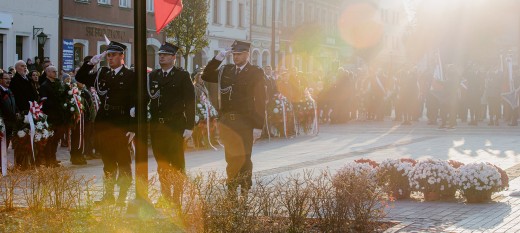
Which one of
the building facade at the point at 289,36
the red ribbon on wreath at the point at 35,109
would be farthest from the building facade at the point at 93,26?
the red ribbon on wreath at the point at 35,109

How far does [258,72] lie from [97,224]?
4.47 metres

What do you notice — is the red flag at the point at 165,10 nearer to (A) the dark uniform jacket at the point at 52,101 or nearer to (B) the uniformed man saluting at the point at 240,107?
(B) the uniformed man saluting at the point at 240,107

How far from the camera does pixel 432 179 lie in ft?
42.8

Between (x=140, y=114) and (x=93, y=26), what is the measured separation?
3363 cm

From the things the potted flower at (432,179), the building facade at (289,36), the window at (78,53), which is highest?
the building facade at (289,36)

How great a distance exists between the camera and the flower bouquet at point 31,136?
17438mm

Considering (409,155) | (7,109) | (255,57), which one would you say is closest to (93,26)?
(255,57)

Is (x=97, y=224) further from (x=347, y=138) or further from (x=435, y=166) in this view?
(x=347, y=138)

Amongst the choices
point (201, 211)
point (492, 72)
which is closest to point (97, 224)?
point (201, 211)

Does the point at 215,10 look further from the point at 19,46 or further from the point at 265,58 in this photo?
the point at 19,46

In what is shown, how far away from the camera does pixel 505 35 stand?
65875 millimetres

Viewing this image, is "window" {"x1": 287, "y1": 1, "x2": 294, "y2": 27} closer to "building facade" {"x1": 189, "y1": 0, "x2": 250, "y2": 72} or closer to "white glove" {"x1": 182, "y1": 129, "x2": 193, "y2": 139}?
"building facade" {"x1": 189, "y1": 0, "x2": 250, "y2": 72}

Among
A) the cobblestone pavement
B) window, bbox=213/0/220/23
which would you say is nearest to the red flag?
the cobblestone pavement

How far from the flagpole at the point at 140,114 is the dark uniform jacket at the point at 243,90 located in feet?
8.35
